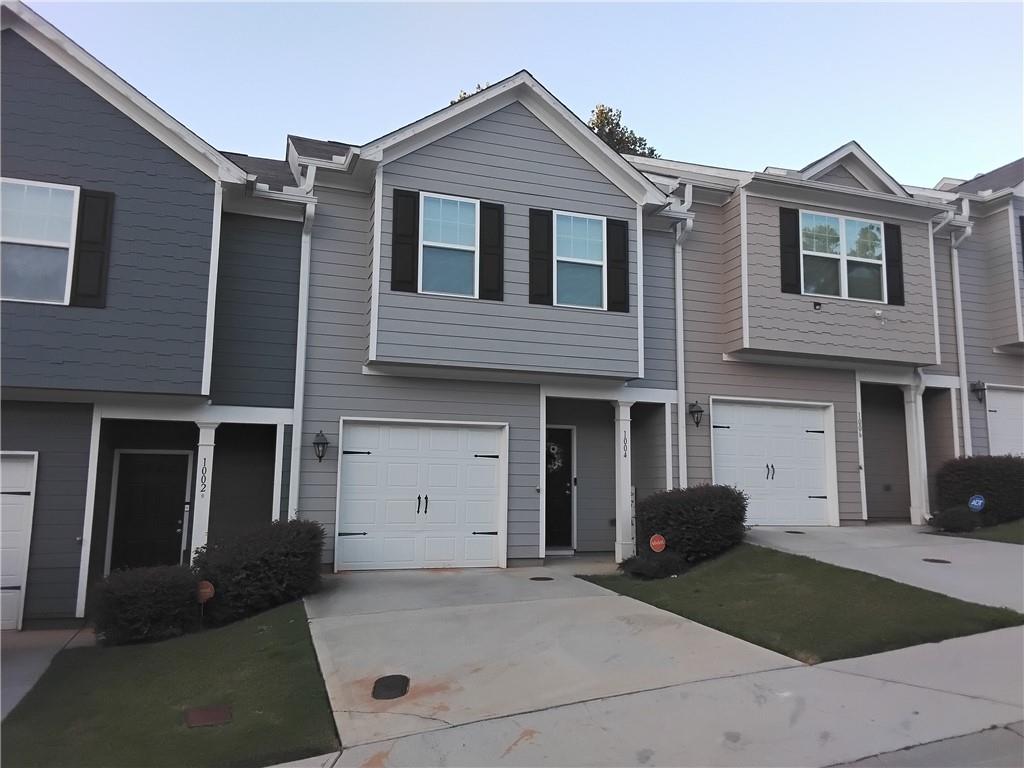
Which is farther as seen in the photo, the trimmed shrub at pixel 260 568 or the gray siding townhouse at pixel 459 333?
the gray siding townhouse at pixel 459 333

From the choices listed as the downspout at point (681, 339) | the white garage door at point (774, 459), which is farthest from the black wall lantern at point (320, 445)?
the white garage door at point (774, 459)

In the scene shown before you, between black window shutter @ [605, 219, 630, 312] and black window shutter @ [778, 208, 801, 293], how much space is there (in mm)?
2815

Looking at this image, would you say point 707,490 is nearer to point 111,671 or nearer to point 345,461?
point 345,461

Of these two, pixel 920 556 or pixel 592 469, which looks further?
pixel 592 469

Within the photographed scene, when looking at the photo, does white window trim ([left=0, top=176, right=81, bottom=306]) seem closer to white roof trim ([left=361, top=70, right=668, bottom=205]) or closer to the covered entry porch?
white roof trim ([left=361, top=70, right=668, bottom=205])

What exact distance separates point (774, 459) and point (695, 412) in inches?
70.8

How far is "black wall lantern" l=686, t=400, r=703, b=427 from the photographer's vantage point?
38.1 ft

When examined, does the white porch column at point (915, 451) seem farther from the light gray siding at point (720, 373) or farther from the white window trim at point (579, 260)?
the white window trim at point (579, 260)

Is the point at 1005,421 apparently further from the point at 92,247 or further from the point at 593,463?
the point at 92,247

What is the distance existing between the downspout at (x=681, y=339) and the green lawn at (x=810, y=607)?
2636 millimetres

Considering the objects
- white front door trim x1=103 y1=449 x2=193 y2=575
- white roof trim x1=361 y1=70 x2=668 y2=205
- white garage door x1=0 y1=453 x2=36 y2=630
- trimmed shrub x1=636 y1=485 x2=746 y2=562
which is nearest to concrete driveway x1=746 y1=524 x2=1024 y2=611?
trimmed shrub x1=636 y1=485 x2=746 y2=562

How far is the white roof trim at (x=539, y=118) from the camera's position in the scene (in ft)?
32.9

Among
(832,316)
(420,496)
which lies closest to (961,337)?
(832,316)

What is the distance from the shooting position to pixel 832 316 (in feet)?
39.1
